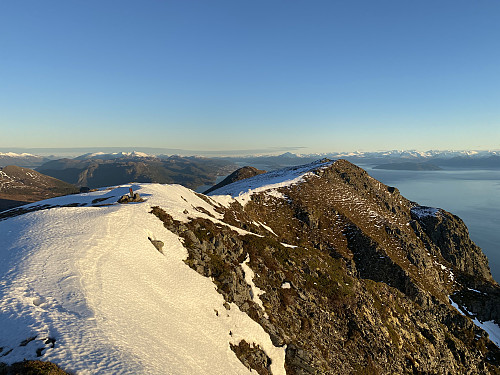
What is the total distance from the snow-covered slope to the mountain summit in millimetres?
111

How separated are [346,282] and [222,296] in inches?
1172

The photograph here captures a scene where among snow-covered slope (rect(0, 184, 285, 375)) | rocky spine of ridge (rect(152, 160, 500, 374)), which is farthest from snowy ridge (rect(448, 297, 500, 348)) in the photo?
snow-covered slope (rect(0, 184, 285, 375))

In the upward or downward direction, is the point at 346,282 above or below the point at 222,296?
below

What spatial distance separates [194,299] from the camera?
25516 mm

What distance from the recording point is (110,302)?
18859 millimetres

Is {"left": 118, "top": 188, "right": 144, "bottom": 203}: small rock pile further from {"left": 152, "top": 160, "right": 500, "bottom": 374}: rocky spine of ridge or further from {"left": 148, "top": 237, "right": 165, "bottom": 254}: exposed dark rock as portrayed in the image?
{"left": 148, "top": 237, "right": 165, "bottom": 254}: exposed dark rock

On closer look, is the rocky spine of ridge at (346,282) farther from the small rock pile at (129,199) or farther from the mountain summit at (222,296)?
the small rock pile at (129,199)

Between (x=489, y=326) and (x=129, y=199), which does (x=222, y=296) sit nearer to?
(x=129, y=199)

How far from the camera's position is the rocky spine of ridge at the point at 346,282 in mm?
33438

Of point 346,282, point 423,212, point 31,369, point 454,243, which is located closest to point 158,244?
point 31,369

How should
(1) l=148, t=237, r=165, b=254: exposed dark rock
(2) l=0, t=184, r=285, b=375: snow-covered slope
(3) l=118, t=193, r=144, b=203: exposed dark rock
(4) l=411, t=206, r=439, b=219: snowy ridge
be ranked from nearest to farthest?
(2) l=0, t=184, r=285, b=375: snow-covered slope, (1) l=148, t=237, r=165, b=254: exposed dark rock, (3) l=118, t=193, r=144, b=203: exposed dark rock, (4) l=411, t=206, r=439, b=219: snowy ridge

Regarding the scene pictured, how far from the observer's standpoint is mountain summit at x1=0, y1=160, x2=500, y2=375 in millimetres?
16266

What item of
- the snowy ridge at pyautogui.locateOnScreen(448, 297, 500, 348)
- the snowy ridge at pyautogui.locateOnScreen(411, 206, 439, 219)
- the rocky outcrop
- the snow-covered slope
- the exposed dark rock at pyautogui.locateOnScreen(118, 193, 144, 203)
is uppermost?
the exposed dark rock at pyautogui.locateOnScreen(118, 193, 144, 203)

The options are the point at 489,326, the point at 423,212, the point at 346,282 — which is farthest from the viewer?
the point at 423,212
